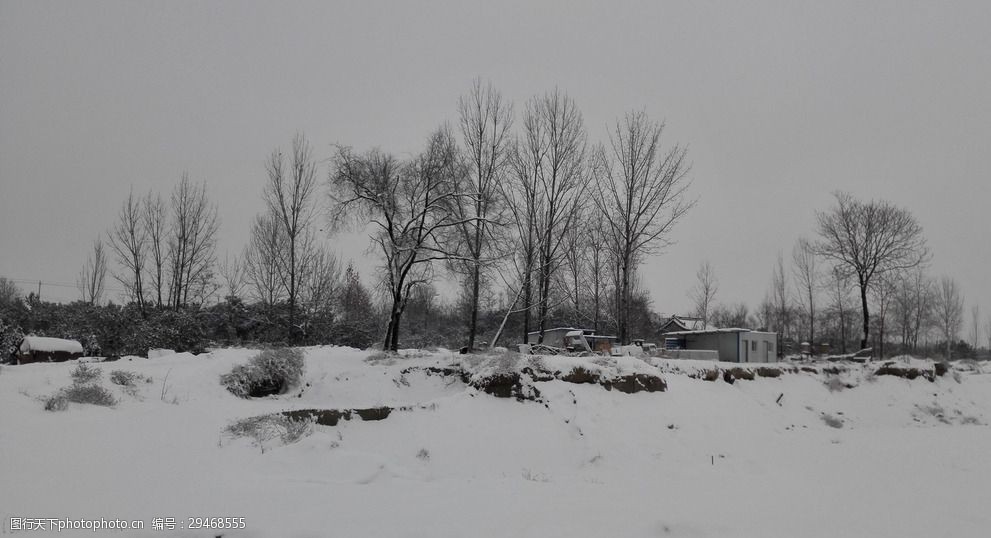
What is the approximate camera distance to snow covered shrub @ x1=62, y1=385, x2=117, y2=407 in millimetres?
5947

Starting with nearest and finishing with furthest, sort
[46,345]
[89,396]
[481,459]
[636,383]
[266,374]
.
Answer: [89,396], [481,459], [636,383], [266,374], [46,345]

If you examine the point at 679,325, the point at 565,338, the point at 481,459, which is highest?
the point at 679,325

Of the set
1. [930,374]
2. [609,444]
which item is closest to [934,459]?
[609,444]

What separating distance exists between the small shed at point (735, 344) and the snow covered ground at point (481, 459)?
6793mm

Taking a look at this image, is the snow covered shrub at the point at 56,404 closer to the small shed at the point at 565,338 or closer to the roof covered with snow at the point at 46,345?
the roof covered with snow at the point at 46,345

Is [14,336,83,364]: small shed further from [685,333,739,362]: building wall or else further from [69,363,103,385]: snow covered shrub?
[685,333,739,362]: building wall

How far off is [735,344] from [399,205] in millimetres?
14620

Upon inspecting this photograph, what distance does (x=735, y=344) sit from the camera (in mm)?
19906

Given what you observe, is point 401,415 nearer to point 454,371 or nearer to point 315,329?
point 454,371

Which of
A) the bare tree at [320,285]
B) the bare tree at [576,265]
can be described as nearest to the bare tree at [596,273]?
the bare tree at [576,265]

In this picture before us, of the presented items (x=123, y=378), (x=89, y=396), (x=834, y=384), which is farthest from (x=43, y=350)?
(x=834, y=384)

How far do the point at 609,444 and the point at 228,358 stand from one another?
→ 25.2ft

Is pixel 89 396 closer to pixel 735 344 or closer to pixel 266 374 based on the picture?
pixel 266 374

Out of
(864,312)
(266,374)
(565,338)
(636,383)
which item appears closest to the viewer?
(636,383)
